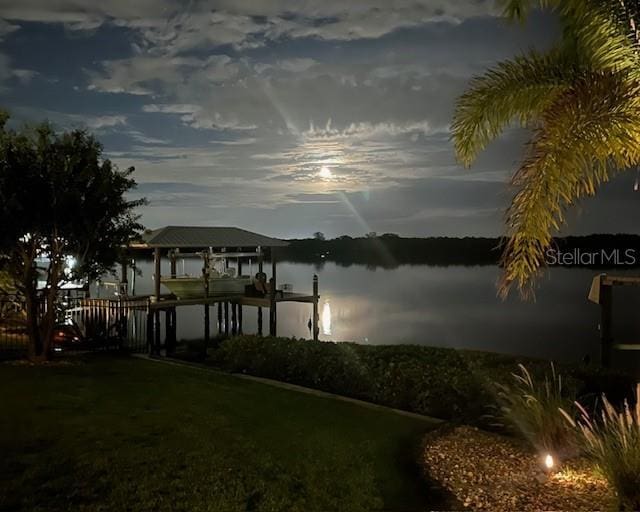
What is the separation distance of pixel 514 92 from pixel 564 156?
5.28 feet

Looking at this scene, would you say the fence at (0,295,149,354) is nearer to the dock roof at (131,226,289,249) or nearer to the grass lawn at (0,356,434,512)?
the grass lawn at (0,356,434,512)

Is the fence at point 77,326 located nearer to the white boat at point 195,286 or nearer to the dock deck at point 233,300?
the dock deck at point 233,300

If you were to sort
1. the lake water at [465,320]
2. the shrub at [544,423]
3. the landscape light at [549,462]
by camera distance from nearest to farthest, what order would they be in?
1. the landscape light at [549,462]
2. the shrub at [544,423]
3. the lake water at [465,320]

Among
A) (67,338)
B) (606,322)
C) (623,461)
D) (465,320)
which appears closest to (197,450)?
(623,461)

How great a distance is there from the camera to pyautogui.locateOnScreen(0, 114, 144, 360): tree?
1242 cm

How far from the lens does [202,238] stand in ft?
90.1

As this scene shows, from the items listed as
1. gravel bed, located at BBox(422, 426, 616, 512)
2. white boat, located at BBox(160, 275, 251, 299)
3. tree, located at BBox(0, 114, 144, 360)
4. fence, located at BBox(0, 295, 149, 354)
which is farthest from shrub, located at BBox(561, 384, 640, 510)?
white boat, located at BBox(160, 275, 251, 299)

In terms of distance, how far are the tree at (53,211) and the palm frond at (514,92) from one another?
27.9 ft

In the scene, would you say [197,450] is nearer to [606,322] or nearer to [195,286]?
[606,322]

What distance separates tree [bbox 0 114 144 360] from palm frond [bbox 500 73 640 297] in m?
9.53

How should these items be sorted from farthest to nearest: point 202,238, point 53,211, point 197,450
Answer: point 202,238 → point 53,211 → point 197,450

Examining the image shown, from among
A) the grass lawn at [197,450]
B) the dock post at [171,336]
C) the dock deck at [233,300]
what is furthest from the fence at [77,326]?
the dock post at [171,336]

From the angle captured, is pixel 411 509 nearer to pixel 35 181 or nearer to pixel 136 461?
pixel 136 461

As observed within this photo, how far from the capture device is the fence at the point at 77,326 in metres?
15.6
